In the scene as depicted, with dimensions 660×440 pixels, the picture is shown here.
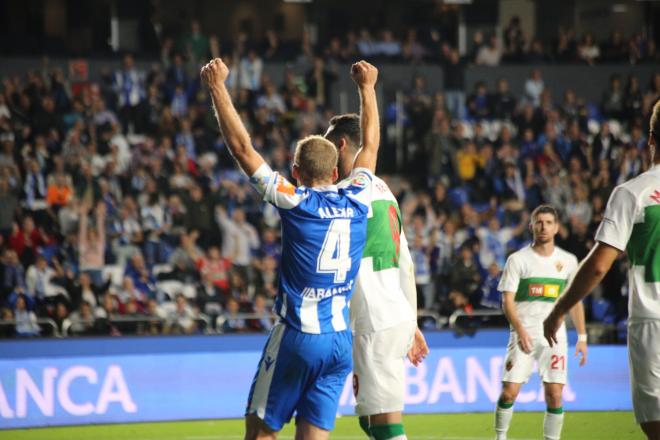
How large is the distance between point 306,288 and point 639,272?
5.47 feet

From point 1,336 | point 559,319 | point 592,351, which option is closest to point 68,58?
point 1,336

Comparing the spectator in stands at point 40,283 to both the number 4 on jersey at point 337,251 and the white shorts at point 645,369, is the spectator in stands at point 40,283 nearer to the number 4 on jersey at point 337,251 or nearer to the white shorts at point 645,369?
the number 4 on jersey at point 337,251

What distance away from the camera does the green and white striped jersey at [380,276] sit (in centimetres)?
658

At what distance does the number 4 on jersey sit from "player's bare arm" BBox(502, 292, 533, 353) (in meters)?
4.02

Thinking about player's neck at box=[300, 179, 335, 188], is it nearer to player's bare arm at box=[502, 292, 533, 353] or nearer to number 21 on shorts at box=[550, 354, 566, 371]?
player's bare arm at box=[502, 292, 533, 353]

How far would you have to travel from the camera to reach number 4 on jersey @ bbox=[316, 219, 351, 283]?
562 cm

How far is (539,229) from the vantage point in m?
Result: 9.73

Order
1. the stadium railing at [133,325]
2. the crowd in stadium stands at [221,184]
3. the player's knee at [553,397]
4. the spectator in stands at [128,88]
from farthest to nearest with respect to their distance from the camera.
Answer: the spectator in stands at [128,88] < the crowd in stadium stands at [221,184] < the stadium railing at [133,325] < the player's knee at [553,397]

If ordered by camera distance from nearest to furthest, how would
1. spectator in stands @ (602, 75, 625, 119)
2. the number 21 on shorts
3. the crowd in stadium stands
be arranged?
the number 21 on shorts → the crowd in stadium stands → spectator in stands @ (602, 75, 625, 119)

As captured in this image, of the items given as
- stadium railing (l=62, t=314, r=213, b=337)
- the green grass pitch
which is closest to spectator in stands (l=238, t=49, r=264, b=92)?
stadium railing (l=62, t=314, r=213, b=337)

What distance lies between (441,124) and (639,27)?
9411 mm

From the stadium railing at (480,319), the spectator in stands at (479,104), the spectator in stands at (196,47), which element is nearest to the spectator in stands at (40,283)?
the stadium railing at (480,319)

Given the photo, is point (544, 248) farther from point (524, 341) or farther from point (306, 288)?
point (306, 288)

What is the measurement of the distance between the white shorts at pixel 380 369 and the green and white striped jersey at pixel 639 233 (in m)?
1.59
